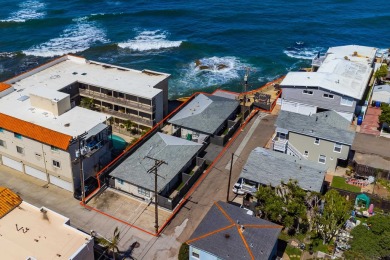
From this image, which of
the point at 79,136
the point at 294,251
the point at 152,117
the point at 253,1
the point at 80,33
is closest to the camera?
the point at 294,251

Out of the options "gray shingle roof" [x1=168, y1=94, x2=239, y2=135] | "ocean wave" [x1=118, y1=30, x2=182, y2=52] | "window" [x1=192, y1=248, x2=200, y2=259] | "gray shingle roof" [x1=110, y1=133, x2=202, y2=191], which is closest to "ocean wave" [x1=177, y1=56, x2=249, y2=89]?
"ocean wave" [x1=118, y1=30, x2=182, y2=52]

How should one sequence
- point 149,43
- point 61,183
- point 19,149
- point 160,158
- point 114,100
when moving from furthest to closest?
point 149,43 → point 114,100 → point 19,149 → point 160,158 → point 61,183

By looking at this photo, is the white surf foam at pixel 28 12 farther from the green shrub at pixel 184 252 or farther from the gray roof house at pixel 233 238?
the gray roof house at pixel 233 238

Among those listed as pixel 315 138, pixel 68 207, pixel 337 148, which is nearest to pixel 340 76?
pixel 315 138

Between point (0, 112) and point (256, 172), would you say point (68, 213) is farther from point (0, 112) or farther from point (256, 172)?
point (256, 172)

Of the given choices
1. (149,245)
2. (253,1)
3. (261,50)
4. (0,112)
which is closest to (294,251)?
(149,245)

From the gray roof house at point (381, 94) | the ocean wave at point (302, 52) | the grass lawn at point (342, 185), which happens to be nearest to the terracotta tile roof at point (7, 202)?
the grass lawn at point (342, 185)

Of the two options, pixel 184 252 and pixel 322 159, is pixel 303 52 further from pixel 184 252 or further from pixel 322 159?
pixel 184 252
